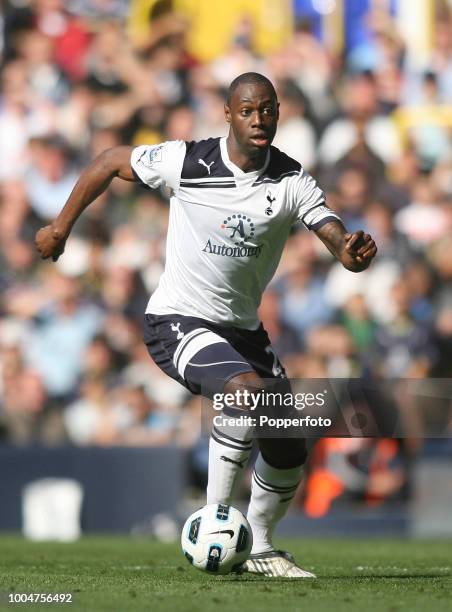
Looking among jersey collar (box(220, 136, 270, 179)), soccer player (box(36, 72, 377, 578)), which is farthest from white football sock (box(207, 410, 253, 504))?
jersey collar (box(220, 136, 270, 179))

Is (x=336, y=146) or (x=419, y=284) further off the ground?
(x=336, y=146)

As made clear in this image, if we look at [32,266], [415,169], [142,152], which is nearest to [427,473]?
[415,169]

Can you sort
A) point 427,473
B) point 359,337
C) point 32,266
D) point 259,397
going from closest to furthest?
point 259,397, point 427,473, point 359,337, point 32,266

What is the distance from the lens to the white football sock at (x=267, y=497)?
23.1 feet

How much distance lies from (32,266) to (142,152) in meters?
7.90

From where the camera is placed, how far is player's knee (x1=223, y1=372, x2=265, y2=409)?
632 centimetres

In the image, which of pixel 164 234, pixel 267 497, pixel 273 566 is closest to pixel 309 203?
pixel 267 497

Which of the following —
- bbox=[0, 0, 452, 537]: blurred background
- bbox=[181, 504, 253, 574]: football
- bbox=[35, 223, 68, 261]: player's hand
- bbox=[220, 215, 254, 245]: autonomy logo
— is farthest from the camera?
bbox=[0, 0, 452, 537]: blurred background

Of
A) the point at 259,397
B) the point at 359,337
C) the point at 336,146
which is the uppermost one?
the point at 336,146

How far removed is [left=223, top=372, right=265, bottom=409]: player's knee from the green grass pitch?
877mm

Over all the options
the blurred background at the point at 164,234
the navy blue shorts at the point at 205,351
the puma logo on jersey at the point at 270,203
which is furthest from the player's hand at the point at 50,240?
the blurred background at the point at 164,234

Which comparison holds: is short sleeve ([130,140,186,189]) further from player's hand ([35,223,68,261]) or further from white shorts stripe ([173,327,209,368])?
white shorts stripe ([173,327,209,368])

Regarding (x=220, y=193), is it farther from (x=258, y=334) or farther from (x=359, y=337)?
(x=359, y=337)

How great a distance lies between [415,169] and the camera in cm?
1480
